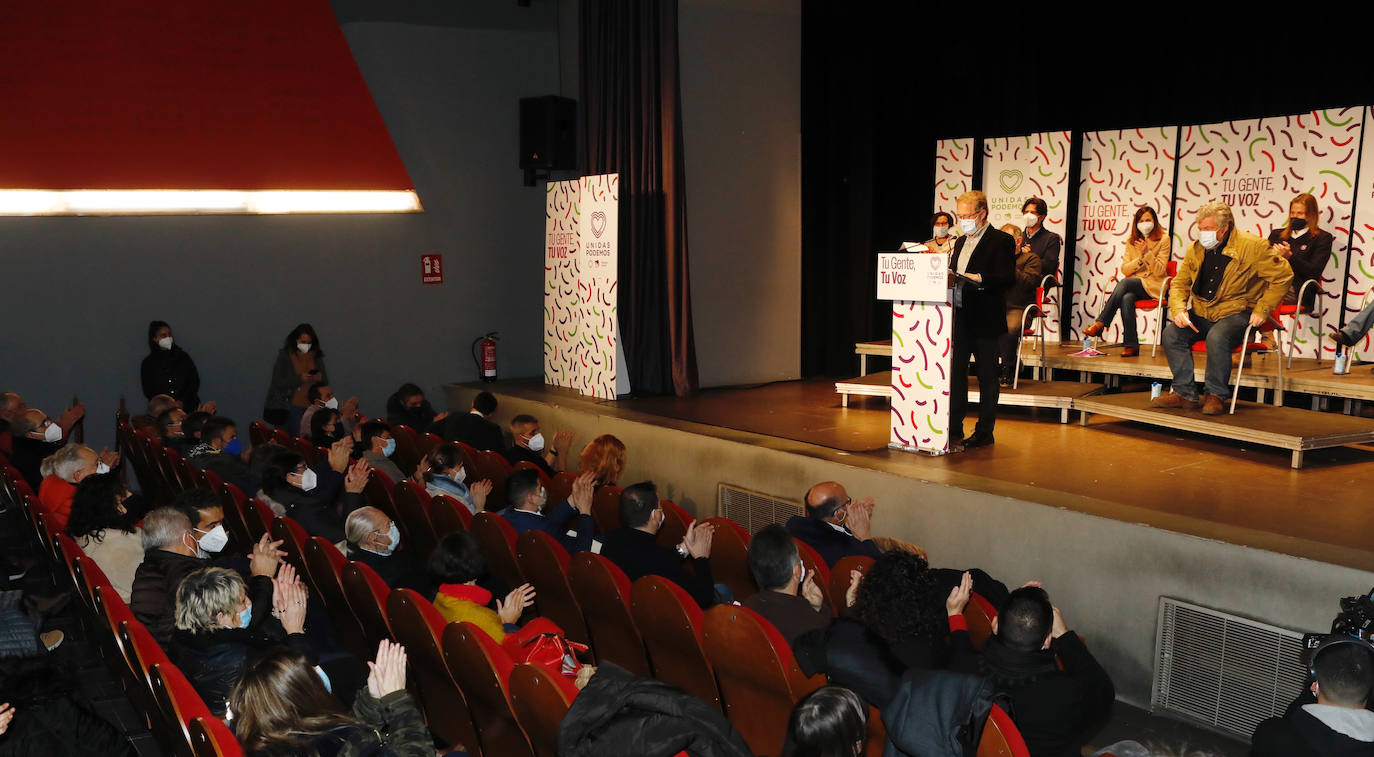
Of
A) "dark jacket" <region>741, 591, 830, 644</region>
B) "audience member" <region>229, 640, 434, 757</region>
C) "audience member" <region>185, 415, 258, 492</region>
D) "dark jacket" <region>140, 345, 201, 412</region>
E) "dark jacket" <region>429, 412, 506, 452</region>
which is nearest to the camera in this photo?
"audience member" <region>229, 640, 434, 757</region>

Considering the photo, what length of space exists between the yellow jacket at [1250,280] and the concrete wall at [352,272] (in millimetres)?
5951

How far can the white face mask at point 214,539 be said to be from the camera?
410 centimetres

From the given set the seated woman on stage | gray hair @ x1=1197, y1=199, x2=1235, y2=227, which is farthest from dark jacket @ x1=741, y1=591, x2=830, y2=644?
the seated woman on stage

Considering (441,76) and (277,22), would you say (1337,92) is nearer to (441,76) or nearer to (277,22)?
(441,76)

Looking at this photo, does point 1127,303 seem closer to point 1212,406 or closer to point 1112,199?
point 1112,199

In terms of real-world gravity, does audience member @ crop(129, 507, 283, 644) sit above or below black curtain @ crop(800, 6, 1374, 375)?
below

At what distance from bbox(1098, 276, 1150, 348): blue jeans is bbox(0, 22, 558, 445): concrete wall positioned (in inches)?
196

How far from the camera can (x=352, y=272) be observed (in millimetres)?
8984

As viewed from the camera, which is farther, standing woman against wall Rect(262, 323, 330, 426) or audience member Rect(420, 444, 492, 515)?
standing woman against wall Rect(262, 323, 330, 426)

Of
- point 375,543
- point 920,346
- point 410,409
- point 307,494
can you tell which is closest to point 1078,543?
point 920,346

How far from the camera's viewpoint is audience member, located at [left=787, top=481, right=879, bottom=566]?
4.28 meters

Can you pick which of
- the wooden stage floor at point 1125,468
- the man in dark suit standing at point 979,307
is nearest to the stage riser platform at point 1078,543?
the wooden stage floor at point 1125,468

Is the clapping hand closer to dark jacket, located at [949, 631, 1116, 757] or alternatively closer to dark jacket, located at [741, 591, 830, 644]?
dark jacket, located at [741, 591, 830, 644]

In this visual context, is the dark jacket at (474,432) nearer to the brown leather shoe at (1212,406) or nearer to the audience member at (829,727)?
the brown leather shoe at (1212,406)
